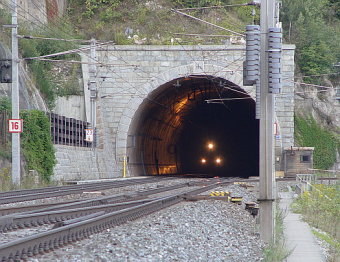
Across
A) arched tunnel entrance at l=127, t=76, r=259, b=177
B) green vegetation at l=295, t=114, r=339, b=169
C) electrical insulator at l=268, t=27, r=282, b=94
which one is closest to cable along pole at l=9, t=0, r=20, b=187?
electrical insulator at l=268, t=27, r=282, b=94

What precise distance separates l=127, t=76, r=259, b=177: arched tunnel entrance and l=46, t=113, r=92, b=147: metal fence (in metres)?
4.60

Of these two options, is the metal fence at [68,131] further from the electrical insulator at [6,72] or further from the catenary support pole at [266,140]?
the catenary support pole at [266,140]

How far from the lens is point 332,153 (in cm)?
3606

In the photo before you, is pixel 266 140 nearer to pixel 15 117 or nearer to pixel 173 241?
pixel 173 241

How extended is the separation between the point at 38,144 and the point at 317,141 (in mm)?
20646

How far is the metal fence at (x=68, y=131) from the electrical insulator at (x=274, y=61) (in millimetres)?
17058

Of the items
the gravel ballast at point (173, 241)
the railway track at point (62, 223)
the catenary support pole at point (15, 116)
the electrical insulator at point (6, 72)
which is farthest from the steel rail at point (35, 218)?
the electrical insulator at point (6, 72)

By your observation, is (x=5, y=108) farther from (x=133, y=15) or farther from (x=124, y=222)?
(x=133, y=15)

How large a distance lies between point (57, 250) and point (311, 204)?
31.9 feet

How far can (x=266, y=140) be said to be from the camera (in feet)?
30.1

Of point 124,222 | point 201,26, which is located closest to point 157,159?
point 201,26

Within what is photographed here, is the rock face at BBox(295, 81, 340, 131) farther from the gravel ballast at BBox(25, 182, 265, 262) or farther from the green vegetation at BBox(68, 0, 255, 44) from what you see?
the gravel ballast at BBox(25, 182, 265, 262)

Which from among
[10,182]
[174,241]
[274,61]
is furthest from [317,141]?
[174,241]

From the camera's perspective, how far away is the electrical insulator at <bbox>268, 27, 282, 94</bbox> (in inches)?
353
